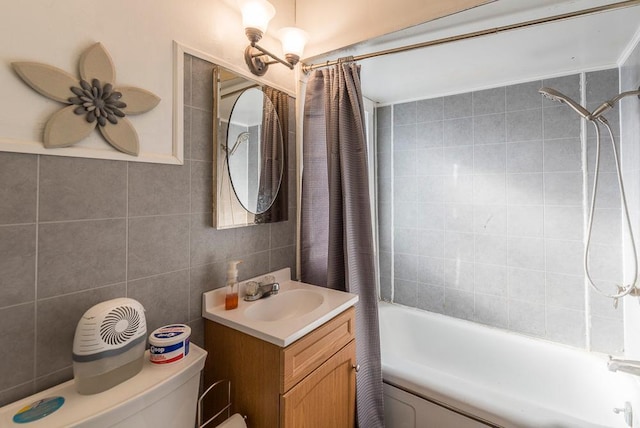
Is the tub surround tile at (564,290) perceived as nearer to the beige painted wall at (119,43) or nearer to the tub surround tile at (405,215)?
the tub surround tile at (405,215)

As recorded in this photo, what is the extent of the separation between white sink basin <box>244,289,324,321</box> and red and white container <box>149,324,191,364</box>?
33cm

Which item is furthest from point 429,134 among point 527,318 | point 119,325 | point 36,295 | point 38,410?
point 38,410

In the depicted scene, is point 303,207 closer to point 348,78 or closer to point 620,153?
point 348,78

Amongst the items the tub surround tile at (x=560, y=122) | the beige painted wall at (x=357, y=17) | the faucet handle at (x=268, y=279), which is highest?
the beige painted wall at (x=357, y=17)

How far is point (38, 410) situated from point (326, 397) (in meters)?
0.89

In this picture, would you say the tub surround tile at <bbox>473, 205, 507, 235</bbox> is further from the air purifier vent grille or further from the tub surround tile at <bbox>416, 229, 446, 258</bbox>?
the air purifier vent grille

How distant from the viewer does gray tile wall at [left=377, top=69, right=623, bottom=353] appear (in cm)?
175

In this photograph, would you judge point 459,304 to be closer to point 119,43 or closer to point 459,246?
point 459,246

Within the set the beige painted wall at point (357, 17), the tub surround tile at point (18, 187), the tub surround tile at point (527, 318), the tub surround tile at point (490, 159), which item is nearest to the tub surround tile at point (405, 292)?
the tub surround tile at point (527, 318)

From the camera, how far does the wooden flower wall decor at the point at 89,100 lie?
753 mm

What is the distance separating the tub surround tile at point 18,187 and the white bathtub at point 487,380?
159 cm

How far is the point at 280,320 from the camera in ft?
3.58

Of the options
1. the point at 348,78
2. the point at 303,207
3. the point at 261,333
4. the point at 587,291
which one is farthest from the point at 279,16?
the point at 587,291

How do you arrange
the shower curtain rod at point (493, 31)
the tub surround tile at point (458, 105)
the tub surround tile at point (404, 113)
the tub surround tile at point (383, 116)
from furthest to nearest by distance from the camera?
1. the tub surround tile at point (383, 116)
2. the tub surround tile at point (404, 113)
3. the tub surround tile at point (458, 105)
4. the shower curtain rod at point (493, 31)
